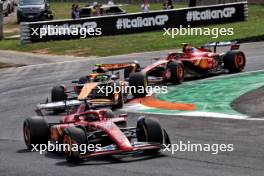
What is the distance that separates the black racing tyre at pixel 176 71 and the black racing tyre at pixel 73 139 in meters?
9.57

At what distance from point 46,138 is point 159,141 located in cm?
220

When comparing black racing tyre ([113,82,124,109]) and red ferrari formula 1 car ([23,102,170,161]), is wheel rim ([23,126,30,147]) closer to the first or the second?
red ferrari formula 1 car ([23,102,170,161])

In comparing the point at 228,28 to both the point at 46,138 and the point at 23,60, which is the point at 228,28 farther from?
the point at 46,138

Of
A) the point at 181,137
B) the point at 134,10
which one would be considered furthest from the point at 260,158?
the point at 134,10

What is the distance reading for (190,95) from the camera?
19.6 m

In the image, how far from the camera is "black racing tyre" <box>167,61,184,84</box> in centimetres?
2156

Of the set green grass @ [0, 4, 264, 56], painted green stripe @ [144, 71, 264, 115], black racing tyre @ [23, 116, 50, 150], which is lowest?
green grass @ [0, 4, 264, 56]

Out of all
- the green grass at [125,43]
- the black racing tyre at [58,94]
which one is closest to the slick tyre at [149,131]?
the black racing tyre at [58,94]
